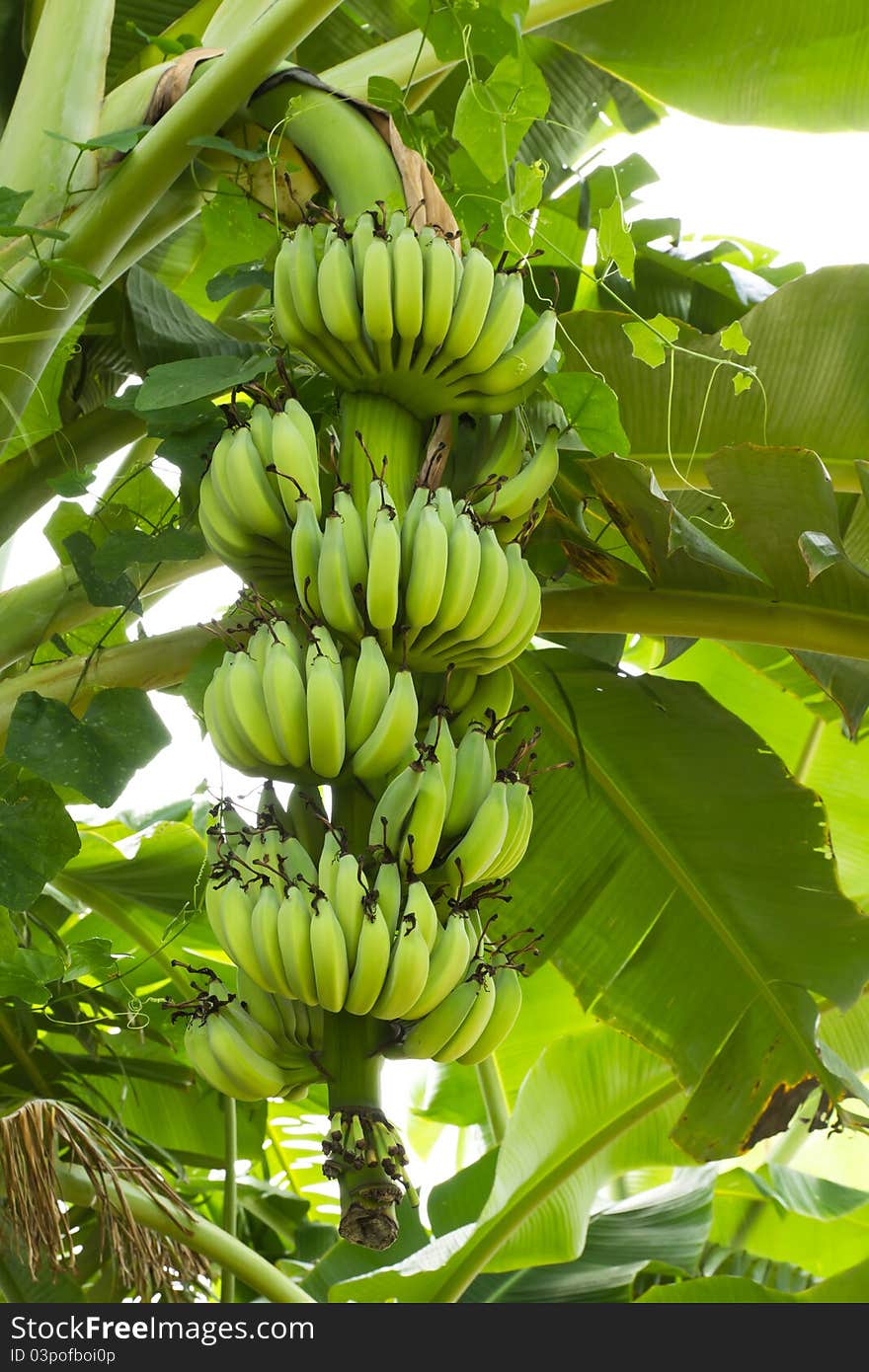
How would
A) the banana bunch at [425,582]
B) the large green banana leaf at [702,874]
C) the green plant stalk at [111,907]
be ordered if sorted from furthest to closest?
1. the green plant stalk at [111,907]
2. the large green banana leaf at [702,874]
3. the banana bunch at [425,582]

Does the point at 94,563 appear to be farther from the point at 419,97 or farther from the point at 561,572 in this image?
the point at 419,97

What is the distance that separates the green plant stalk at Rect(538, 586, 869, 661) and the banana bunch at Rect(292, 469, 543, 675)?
1.12 ft

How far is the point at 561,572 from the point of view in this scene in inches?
51.1

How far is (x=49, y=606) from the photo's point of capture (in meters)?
1.50

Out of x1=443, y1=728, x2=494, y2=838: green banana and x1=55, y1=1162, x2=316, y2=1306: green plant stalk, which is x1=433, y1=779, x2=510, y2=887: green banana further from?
x1=55, y1=1162, x2=316, y2=1306: green plant stalk

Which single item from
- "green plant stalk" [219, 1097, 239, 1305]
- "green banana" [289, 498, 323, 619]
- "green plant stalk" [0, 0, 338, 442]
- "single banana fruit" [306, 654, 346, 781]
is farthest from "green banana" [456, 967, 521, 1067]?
"green plant stalk" [219, 1097, 239, 1305]

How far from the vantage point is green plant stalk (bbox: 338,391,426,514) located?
3.37 ft

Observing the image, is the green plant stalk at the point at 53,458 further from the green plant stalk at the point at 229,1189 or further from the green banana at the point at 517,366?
the green plant stalk at the point at 229,1189

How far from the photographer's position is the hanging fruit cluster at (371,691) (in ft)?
2.87

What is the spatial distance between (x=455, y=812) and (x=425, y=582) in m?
0.18

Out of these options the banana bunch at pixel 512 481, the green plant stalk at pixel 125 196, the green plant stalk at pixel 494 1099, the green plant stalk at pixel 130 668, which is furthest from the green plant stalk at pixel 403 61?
the green plant stalk at pixel 494 1099

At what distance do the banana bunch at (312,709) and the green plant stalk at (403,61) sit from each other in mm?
762
